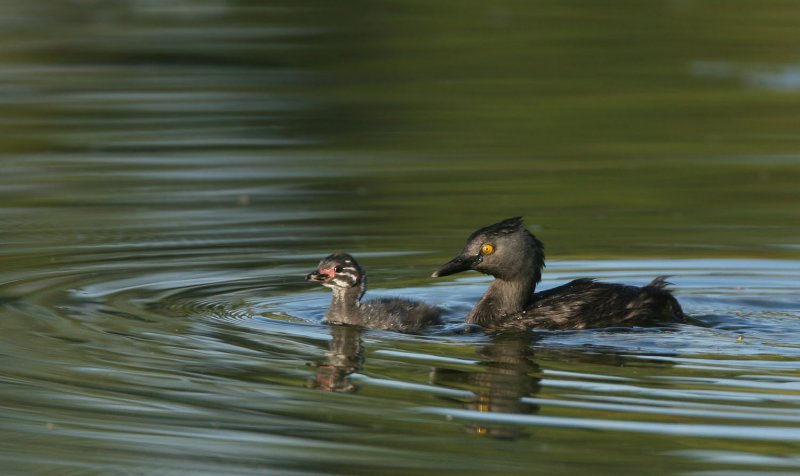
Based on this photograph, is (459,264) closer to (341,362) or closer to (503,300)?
(503,300)

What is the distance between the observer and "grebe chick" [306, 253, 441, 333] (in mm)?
9578

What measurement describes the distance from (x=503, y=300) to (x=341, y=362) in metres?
1.69

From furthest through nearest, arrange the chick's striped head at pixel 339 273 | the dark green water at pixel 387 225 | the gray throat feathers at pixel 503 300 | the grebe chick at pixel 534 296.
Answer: the chick's striped head at pixel 339 273, the gray throat feathers at pixel 503 300, the grebe chick at pixel 534 296, the dark green water at pixel 387 225

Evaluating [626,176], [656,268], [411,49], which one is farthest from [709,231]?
[411,49]

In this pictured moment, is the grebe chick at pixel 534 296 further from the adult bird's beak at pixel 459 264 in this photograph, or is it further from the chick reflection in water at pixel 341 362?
the chick reflection in water at pixel 341 362

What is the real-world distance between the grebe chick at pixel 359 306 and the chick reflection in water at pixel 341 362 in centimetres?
13

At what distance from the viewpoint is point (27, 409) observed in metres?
7.59

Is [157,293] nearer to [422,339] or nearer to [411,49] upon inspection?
[422,339]

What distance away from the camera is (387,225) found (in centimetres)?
1267

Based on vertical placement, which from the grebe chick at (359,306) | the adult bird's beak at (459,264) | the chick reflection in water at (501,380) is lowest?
the chick reflection in water at (501,380)

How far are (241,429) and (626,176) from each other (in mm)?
8040

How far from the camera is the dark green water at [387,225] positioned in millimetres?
7094

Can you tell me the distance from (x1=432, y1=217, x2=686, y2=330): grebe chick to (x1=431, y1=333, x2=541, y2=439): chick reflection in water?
369 millimetres

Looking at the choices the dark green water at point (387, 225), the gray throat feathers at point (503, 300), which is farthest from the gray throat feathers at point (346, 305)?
the gray throat feathers at point (503, 300)
